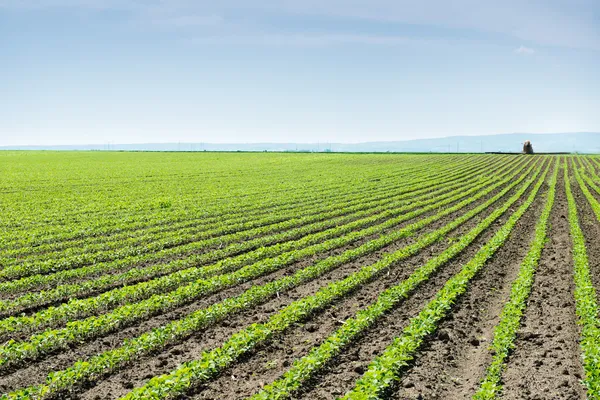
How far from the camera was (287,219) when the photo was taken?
23.4 metres

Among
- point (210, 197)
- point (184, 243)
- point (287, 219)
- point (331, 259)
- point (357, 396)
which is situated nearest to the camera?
point (357, 396)

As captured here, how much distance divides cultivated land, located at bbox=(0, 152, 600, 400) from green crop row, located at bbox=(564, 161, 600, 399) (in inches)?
1.6

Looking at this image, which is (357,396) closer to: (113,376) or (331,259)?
(113,376)

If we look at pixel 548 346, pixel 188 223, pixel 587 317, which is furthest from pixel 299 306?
pixel 188 223

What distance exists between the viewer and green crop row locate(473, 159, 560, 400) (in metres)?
7.87

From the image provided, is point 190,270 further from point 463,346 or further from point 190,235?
point 463,346

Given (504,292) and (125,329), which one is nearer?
(125,329)

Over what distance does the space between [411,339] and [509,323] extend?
248cm

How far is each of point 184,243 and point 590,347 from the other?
1365 centimetres

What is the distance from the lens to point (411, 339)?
949 cm

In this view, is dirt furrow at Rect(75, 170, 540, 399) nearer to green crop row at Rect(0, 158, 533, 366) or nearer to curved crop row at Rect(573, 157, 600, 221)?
green crop row at Rect(0, 158, 533, 366)

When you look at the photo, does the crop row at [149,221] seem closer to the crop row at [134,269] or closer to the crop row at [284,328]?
the crop row at [134,269]

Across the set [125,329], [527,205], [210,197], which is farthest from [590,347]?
[210,197]

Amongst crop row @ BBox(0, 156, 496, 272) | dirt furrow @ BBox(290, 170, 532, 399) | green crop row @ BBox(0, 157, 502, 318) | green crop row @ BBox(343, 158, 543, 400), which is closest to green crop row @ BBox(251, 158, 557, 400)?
dirt furrow @ BBox(290, 170, 532, 399)
